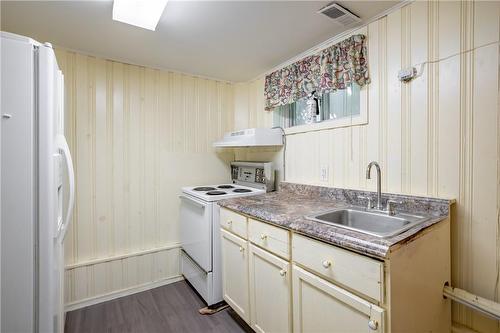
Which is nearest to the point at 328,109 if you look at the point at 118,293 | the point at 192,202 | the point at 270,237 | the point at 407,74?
the point at 407,74

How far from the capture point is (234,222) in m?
1.78

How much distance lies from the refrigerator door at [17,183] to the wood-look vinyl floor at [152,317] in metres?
0.96

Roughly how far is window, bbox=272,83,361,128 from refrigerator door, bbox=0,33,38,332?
1.82m

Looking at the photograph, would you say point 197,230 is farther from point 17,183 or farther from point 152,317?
point 17,183

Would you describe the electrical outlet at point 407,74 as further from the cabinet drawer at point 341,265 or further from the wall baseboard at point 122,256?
the wall baseboard at point 122,256

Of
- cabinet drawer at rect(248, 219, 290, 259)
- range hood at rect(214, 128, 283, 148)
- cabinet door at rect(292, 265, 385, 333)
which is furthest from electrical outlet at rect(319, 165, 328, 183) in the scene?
cabinet door at rect(292, 265, 385, 333)

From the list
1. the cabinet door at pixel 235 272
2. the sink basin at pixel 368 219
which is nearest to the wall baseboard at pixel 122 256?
the cabinet door at pixel 235 272

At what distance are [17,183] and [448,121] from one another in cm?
208

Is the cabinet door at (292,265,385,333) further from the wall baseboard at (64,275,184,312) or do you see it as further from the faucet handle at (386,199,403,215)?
the wall baseboard at (64,275,184,312)

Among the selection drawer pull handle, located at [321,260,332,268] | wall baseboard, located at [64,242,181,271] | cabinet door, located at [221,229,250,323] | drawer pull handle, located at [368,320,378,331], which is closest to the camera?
drawer pull handle, located at [368,320,378,331]

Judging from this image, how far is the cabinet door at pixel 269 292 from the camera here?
1362 mm

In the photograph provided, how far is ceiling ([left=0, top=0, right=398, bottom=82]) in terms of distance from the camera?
4.94 feet

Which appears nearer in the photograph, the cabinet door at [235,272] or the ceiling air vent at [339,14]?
the ceiling air vent at [339,14]

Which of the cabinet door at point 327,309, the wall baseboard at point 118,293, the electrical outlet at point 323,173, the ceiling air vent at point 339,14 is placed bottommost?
the wall baseboard at point 118,293
